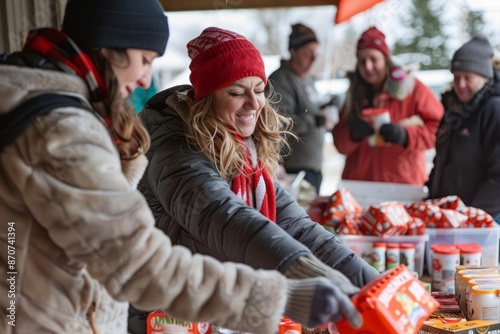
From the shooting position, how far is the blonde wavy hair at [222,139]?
2039 millimetres

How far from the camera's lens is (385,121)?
172 inches

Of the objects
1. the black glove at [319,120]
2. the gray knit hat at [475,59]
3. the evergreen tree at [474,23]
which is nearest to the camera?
the gray knit hat at [475,59]

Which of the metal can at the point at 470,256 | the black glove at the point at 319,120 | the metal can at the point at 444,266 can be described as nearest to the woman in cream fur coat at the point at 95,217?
the metal can at the point at 444,266

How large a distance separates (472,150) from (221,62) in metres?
2.09

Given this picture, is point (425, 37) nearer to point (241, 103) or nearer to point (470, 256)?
point (470, 256)

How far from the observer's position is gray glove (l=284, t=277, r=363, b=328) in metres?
1.40

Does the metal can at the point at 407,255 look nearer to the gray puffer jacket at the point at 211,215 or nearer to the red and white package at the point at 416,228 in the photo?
the red and white package at the point at 416,228

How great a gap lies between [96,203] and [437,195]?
3039 millimetres

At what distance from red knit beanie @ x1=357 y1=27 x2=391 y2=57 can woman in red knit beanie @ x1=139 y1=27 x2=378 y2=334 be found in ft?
8.04

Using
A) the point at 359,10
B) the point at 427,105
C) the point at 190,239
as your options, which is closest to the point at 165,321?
the point at 190,239

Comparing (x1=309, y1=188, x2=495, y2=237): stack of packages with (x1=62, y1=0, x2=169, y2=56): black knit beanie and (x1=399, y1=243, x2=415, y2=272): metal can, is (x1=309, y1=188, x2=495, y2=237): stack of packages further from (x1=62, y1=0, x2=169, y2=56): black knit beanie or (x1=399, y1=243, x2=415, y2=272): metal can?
(x1=62, y1=0, x2=169, y2=56): black knit beanie

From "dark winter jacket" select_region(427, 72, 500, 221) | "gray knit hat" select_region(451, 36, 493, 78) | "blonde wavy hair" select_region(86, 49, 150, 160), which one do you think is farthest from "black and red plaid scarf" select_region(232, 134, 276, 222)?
"gray knit hat" select_region(451, 36, 493, 78)

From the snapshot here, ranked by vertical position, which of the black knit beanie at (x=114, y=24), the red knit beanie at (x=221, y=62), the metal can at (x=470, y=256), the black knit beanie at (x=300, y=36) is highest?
the black knit beanie at (x=114, y=24)

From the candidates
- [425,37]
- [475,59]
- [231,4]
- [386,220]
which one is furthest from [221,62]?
[425,37]
